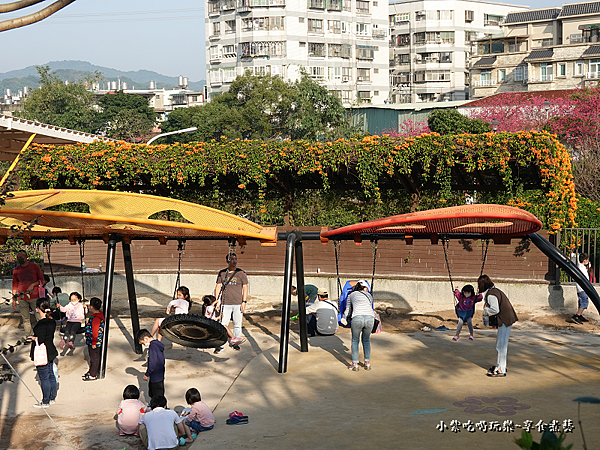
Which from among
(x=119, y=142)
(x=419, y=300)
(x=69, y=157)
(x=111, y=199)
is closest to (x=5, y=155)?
(x=69, y=157)

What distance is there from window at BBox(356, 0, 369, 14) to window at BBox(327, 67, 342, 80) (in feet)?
26.7

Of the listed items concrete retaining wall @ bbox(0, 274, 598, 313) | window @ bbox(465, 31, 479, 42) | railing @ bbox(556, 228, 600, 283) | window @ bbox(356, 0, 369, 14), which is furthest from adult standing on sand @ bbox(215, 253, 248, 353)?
window @ bbox(465, 31, 479, 42)

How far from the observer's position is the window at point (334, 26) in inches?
3201

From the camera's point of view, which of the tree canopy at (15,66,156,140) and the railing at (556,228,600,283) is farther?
the tree canopy at (15,66,156,140)

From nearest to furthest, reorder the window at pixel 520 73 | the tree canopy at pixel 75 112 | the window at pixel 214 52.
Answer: the tree canopy at pixel 75 112
the window at pixel 520 73
the window at pixel 214 52

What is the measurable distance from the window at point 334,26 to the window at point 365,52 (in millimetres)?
3585

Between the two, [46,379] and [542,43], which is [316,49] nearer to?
[542,43]

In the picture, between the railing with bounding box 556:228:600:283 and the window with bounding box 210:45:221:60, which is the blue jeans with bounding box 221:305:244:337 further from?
the window with bounding box 210:45:221:60

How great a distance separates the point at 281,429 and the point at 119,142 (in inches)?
581

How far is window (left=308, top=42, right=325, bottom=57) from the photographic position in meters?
80.3

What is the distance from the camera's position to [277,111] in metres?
61.3

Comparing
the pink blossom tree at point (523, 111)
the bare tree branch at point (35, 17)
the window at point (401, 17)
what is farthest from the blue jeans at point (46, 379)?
the window at point (401, 17)

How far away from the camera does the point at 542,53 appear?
2896 inches

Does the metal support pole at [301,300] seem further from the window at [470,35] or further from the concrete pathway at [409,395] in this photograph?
the window at [470,35]
